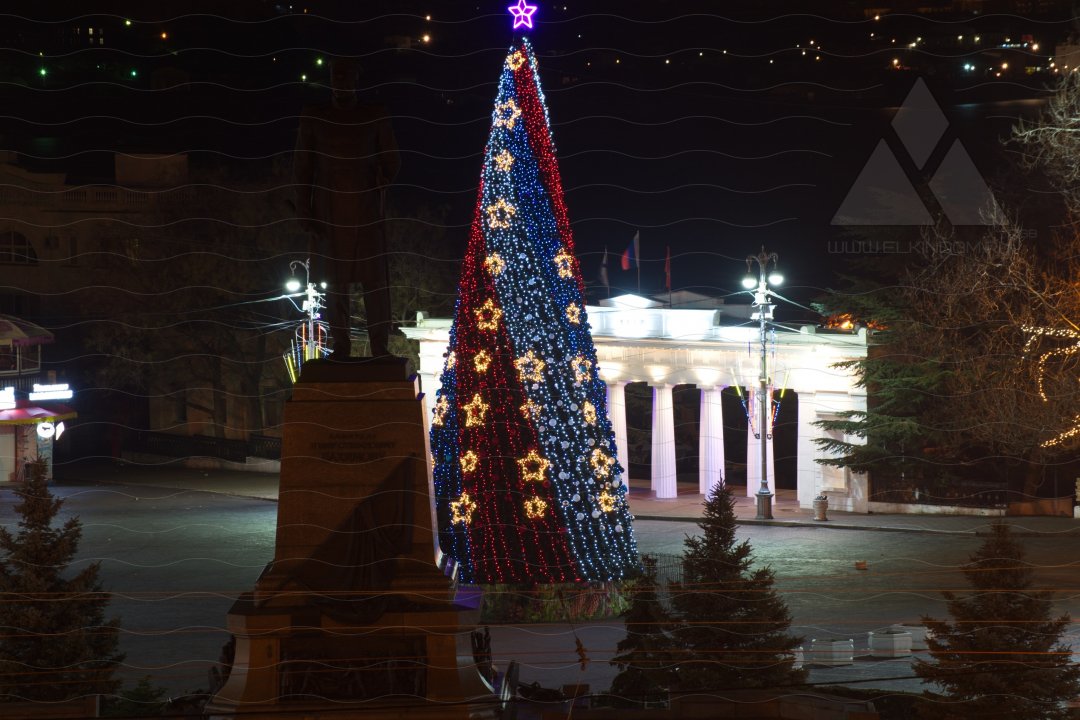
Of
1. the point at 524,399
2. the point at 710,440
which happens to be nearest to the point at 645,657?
the point at 524,399

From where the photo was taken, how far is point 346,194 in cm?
1161

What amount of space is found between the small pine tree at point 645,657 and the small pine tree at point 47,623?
16.7ft

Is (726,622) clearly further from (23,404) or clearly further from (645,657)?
(23,404)

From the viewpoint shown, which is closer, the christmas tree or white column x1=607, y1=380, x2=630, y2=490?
the christmas tree

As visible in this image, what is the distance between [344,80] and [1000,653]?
26.0ft

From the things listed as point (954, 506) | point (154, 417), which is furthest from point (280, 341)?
point (954, 506)

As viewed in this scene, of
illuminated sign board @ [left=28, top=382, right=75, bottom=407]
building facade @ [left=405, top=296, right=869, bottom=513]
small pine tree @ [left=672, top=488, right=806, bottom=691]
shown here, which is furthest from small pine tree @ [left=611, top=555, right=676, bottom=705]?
illuminated sign board @ [left=28, top=382, right=75, bottom=407]

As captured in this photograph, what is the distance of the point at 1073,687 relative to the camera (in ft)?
40.7

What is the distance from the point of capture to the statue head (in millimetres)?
11375

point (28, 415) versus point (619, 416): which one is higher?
point (28, 415)

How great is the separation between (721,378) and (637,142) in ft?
59.1

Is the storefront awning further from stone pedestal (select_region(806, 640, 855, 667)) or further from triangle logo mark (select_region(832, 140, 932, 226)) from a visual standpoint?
stone pedestal (select_region(806, 640, 855, 667))

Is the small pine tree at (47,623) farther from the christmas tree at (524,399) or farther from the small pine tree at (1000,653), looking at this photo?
the small pine tree at (1000,653)

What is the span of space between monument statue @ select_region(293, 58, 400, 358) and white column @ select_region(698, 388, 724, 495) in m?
23.6
